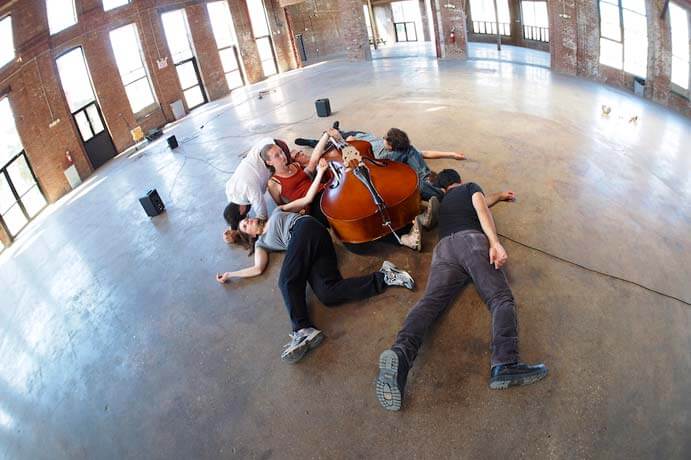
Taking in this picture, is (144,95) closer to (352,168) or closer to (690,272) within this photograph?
(352,168)

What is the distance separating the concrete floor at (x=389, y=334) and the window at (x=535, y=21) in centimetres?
760

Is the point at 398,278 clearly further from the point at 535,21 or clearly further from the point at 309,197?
the point at 535,21

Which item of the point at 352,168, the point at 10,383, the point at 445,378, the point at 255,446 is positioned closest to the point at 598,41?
the point at 352,168

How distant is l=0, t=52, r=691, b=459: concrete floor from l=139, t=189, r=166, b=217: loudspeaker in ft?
0.64

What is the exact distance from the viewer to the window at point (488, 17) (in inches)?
611

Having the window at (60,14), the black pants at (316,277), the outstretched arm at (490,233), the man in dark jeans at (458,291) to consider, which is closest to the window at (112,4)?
the window at (60,14)

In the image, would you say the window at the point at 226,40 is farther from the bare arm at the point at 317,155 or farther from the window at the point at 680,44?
the window at the point at 680,44

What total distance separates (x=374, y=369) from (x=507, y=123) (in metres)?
5.11

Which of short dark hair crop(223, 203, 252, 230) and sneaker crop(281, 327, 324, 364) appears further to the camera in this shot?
short dark hair crop(223, 203, 252, 230)

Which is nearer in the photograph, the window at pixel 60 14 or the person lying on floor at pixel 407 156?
the person lying on floor at pixel 407 156

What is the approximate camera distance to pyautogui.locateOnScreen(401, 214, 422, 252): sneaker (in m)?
4.33

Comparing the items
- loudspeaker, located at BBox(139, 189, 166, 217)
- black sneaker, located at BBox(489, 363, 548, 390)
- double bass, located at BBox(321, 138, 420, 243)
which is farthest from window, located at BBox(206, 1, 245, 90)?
black sneaker, located at BBox(489, 363, 548, 390)

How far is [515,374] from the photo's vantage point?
3.03m

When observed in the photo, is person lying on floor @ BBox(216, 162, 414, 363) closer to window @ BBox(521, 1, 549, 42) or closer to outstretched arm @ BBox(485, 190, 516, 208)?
outstretched arm @ BBox(485, 190, 516, 208)
